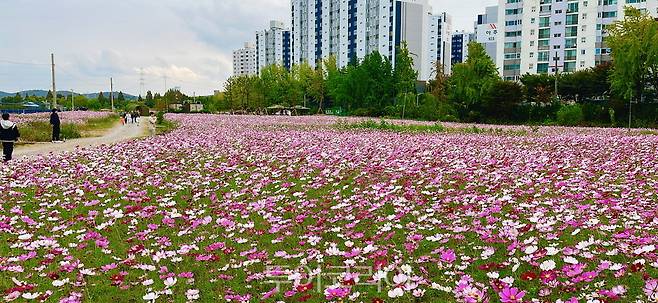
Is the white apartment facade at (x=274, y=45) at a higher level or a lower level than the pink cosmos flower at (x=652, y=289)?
higher

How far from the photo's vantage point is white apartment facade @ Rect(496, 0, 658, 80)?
69.9 metres

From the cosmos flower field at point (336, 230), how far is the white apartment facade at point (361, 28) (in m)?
90.0

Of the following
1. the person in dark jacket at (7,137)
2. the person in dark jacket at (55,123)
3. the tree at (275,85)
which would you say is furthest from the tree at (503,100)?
the tree at (275,85)

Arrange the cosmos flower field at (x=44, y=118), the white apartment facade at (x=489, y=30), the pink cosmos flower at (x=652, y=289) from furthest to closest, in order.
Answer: the white apartment facade at (x=489, y=30) → the cosmos flower field at (x=44, y=118) → the pink cosmos flower at (x=652, y=289)

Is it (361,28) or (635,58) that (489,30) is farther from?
(635,58)

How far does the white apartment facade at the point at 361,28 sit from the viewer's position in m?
103

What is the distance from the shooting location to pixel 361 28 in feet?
355

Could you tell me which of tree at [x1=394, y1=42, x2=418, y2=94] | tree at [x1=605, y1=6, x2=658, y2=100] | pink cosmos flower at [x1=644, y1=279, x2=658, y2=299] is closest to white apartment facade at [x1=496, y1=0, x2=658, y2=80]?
tree at [x1=394, y1=42, x2=418, y2=94]

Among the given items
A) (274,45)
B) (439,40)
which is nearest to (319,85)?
(439,40)

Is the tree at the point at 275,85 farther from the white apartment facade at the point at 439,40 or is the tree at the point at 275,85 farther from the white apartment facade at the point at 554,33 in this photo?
the white apartment facade at the point at 439,40

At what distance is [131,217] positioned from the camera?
6.55m

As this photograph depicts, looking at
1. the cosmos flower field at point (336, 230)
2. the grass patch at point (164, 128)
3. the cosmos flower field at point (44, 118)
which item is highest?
the cosmos flower field at point (44, 118)

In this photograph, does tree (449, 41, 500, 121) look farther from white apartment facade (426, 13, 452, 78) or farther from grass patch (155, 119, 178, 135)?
white apartment facade (426, 13, 452, 78)

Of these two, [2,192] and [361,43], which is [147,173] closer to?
[2,192]
